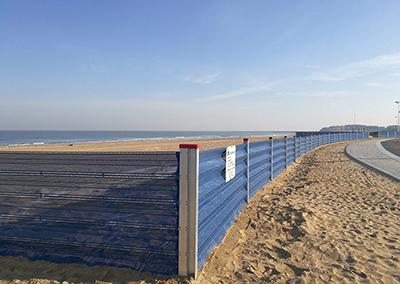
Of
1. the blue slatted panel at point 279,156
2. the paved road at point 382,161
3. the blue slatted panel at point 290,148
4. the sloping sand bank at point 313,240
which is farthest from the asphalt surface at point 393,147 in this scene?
the sloping sand bank at point 313,240

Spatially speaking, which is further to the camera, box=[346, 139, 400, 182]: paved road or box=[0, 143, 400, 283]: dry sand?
box=[346, 139, 400, 182]: paved road

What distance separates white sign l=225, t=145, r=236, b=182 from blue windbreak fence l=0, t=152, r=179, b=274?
136 cm

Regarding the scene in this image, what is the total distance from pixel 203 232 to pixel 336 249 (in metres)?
2.12

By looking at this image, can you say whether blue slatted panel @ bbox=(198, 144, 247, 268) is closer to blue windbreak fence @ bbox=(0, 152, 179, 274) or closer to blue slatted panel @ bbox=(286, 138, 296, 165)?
blue windbreak fence @ bbox=(0, 152, 179, 274)

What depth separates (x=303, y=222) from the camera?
6070mm

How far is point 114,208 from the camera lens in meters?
4.14

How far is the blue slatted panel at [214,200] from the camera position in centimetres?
403

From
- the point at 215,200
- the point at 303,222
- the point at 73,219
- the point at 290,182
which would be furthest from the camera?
the point at 290,182

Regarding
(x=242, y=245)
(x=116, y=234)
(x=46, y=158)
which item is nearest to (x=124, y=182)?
(x=116, y=234)

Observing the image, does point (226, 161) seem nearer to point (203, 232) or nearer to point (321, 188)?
point (203, 232)

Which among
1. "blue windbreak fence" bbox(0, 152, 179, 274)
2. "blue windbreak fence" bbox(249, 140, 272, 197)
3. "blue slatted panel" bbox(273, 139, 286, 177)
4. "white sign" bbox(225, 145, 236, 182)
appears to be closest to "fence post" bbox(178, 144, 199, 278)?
"blue windbreak fence" bbox(0, 152, 179, 274)

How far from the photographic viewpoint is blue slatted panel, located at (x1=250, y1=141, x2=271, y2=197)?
7857 mm

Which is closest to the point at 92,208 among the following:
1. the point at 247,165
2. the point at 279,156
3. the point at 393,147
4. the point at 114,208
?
the point at 114,208

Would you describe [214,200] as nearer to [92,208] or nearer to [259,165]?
[92,208]
